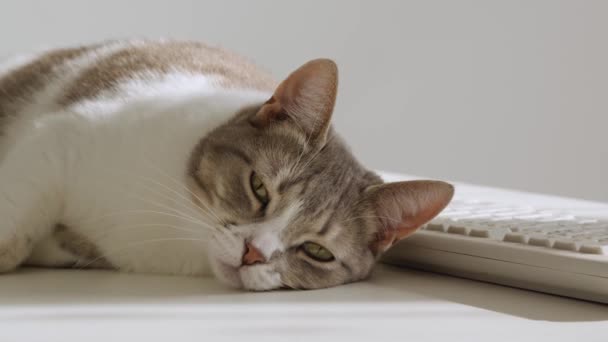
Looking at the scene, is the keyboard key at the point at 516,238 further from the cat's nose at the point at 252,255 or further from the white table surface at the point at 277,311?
the cat's nose at the point at 252,255

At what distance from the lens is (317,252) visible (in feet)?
5.40

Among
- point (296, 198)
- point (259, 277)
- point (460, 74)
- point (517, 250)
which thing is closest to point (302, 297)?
point (259, 277)

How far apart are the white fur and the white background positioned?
1.82 metres

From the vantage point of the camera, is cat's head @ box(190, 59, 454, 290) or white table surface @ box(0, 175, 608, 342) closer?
white table surface @ box(0, 175, 608, 342)

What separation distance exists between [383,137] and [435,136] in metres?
0.28

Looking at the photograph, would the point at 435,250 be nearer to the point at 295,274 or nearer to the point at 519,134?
the point at 295,274


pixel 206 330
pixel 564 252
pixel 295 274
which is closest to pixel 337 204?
pixel 295 274

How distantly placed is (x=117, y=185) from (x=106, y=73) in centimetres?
41

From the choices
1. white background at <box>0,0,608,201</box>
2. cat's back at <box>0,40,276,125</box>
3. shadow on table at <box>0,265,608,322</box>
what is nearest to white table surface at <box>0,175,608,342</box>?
shadow on table at <box>0,265,608,322</box>

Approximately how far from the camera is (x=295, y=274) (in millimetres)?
1582

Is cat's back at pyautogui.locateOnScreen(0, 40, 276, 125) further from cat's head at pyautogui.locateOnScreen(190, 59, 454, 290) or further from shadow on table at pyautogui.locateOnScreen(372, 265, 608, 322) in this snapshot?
shadow on table at pyautogui.locateOnScreen(372, 265, 608, 322)

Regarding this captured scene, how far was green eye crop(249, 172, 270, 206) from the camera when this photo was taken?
161 cm

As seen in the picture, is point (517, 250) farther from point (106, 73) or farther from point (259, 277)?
point (106, 73)

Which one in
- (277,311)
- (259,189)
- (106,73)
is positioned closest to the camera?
(277,311)
